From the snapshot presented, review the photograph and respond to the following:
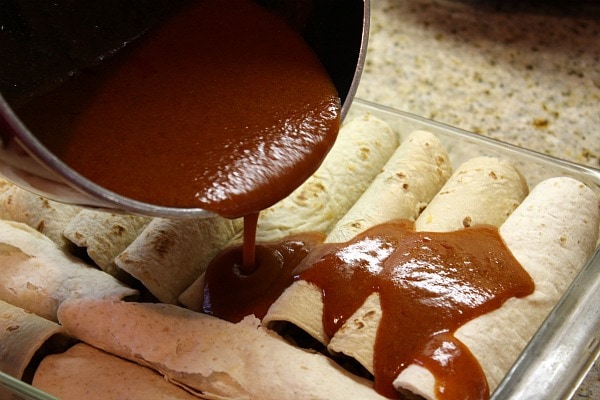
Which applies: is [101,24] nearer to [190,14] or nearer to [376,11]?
[190,14]

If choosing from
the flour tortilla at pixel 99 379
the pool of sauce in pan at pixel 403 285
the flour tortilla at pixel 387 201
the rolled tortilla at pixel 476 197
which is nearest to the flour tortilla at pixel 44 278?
the flour tortilla at pixel 99 379

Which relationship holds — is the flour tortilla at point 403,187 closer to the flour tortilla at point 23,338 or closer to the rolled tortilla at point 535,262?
the rolled tortilla at point 535,262

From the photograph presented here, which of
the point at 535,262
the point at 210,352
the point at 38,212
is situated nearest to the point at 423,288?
the point at 535,262

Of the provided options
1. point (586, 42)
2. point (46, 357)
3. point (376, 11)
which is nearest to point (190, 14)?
point (46, 357)

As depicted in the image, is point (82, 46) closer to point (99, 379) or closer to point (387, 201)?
point (99, 379)

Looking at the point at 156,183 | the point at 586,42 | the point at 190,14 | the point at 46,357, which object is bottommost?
the point at 46,357

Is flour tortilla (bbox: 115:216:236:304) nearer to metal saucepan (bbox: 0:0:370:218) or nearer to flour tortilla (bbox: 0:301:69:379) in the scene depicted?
flour tortilla (bbox: 0:301:69:379)
